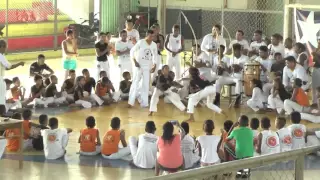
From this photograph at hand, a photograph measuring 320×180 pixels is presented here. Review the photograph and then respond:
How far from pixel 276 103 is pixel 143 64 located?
318cm

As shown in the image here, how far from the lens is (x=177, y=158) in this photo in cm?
1258

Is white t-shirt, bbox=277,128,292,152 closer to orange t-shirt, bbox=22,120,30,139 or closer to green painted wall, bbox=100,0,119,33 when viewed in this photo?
orange t-shirt, bbox=22,120,30,139

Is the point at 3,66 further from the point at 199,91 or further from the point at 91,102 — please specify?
the point at 199,91

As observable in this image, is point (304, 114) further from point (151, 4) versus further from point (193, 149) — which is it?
point (151, 4)

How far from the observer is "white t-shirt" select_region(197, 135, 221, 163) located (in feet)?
43.5

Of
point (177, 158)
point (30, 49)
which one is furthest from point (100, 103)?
point (30, 49)

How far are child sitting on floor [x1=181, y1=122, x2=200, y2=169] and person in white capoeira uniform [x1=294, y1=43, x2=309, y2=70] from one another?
19.9 ft

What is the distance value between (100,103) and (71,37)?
238 cm

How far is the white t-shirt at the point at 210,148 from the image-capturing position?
13.3 metres

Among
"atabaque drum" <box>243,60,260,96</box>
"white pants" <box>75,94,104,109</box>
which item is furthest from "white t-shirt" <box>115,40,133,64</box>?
"atabaque drum" <box>243,60,260,96</box>

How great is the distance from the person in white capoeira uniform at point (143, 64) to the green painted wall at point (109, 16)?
34.1 ft

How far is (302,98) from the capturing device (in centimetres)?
1806

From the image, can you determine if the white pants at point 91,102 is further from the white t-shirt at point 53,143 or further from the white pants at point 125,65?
the white t-shirt at point 53,143

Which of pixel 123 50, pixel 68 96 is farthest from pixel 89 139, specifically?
pixel 123 50
